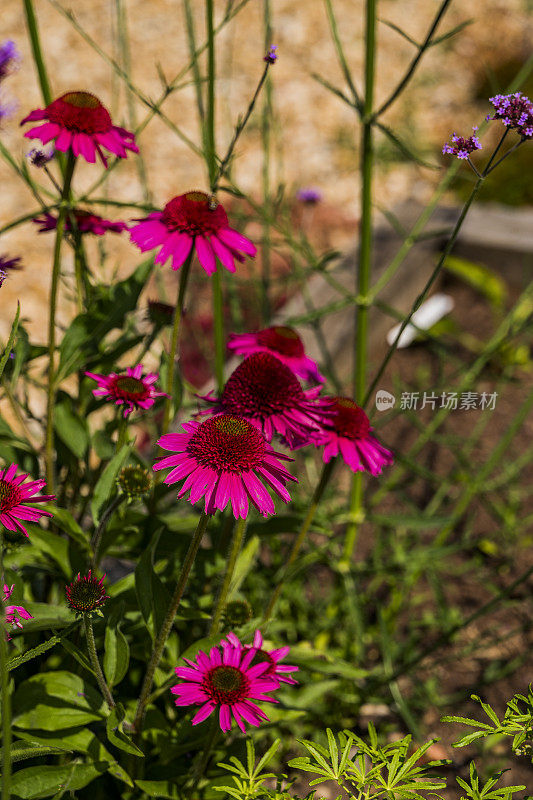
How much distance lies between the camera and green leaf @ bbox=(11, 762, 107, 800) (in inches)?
29.0

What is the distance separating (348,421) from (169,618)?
278 millimetres

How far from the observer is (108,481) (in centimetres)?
85

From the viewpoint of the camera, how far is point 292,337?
92cm

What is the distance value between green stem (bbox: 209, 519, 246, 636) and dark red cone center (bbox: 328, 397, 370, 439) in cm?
15

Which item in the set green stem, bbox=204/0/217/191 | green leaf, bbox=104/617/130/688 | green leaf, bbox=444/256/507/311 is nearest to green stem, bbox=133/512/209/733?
green leaf, bbox=104/617/130/688

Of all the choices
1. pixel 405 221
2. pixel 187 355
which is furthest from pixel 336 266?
pixel 187 355

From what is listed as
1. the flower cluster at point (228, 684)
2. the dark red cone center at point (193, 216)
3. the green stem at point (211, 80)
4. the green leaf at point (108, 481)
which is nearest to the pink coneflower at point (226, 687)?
the flower cluster at point (228, 684)

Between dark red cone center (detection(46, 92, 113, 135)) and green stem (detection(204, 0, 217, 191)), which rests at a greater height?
green stem (detection(204, 0, 217, 191))

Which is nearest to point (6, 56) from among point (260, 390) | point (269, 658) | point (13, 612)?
point (260, 390)

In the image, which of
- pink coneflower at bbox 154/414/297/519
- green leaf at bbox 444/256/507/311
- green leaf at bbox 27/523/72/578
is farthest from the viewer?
green leaf at bbox 444/256/507/311

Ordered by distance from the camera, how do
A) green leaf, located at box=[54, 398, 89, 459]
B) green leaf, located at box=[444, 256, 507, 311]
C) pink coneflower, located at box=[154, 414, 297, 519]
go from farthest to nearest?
green leaf, located at box=[444, 256, 507, 311]
green leaf, located at box=[54, 398, 89, 459]
pink coneflower, located at box=[154, 414, 297, 519]

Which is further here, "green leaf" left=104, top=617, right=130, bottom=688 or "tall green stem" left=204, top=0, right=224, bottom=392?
"tall green stem" left=204, top=0, right=224, bottom=392

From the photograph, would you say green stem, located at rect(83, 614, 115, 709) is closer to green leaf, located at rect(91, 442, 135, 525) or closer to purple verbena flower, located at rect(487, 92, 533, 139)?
→ green leaf, located at rect(91, 442, 135, 525)

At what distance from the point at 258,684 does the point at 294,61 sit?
13.3 feet
